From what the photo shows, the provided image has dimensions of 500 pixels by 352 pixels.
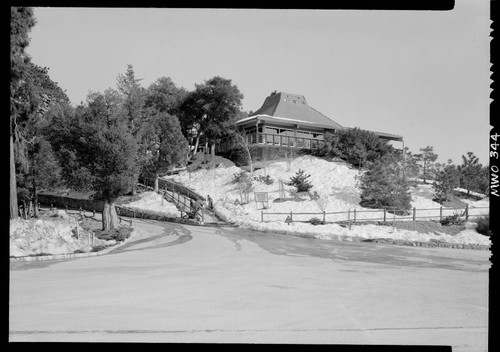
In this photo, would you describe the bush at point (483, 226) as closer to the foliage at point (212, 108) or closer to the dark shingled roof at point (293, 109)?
the dark shingled roof at point (293, 109)

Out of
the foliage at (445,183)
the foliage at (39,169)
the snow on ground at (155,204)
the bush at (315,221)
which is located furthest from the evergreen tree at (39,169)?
the foliage at (445,183)

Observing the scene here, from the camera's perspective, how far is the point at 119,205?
90.1ft

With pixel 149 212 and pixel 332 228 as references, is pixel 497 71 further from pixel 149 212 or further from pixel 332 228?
pixel 149 212

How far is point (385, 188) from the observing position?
2284 cm

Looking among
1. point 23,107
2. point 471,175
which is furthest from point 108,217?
point 471,175

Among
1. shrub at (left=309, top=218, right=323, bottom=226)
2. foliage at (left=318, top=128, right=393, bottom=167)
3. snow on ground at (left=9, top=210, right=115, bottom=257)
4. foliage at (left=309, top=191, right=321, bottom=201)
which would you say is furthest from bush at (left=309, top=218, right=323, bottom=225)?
snow on ground at (left=9, top=210, right=115, bottom=257)

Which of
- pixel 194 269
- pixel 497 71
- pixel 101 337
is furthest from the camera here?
pixel 194 269

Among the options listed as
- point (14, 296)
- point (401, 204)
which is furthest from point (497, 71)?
point (401, 204)

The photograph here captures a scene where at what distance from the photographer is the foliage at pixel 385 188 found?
22672 mm

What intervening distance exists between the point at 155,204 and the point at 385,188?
1544 centimetres

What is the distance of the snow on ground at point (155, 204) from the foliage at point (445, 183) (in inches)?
654

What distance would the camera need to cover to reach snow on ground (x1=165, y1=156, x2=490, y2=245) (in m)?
18.3

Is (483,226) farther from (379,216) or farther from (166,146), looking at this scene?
(166,146)

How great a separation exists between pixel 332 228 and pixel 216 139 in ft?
52.3
